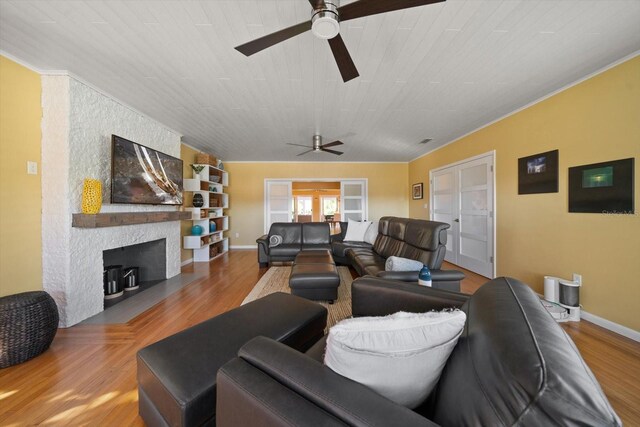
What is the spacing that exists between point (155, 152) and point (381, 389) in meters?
3.87

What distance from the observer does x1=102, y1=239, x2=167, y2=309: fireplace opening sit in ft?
9.88

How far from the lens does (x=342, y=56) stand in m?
1.74

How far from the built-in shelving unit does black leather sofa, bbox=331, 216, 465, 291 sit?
292 centimetres

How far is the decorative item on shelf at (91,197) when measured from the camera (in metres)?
2.38

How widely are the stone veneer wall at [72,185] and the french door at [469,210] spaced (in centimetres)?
520

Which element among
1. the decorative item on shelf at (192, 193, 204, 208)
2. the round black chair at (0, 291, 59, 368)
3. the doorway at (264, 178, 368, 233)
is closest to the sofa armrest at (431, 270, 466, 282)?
the round black chair at (0, 291, 59, 368)

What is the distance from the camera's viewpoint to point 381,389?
74 centimetres

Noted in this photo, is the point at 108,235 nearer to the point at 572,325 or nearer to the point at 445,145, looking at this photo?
the point at 572,325

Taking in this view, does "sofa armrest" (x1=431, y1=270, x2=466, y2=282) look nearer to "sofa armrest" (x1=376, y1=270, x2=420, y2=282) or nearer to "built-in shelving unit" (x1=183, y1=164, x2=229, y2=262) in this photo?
"sofa armrest" (x1=376, y1=270, x2=420, y2=282)

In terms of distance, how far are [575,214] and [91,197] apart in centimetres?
508

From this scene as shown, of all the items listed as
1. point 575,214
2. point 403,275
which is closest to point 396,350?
point 403,275

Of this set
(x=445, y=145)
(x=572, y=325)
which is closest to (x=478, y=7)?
(x=572, y=325)

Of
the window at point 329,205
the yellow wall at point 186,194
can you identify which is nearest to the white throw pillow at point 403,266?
the yellow wall at point 186,194

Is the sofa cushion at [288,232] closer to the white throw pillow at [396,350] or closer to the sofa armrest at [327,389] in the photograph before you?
the sofa armrest at [327,389]
